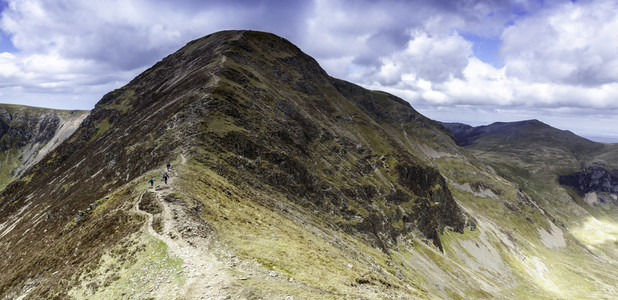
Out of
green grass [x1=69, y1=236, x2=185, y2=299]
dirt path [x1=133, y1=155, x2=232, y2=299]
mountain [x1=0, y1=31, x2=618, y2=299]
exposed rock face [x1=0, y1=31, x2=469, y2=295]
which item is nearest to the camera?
dirt path [x1=133, y1=155, x2=232, y2=299]

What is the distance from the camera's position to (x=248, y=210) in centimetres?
4212

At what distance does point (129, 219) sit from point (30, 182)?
11184cm

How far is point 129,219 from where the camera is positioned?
96.9 ft

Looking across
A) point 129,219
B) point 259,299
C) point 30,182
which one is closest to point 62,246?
point 129,219

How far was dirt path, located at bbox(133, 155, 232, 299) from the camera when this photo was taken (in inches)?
754

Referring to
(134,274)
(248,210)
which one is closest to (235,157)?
(248,210)

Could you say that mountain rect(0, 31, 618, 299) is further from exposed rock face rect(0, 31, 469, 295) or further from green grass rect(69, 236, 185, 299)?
exposed rock face rect(0, 31, 469, 295)

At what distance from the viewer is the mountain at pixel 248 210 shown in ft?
77.8

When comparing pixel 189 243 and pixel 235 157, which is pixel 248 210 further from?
pixel 235 157

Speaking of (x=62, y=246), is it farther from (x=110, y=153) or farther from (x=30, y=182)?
(x=30, y=182)

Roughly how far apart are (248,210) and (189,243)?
16919mm

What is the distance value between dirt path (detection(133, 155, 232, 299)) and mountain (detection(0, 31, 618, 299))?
0.15 metres

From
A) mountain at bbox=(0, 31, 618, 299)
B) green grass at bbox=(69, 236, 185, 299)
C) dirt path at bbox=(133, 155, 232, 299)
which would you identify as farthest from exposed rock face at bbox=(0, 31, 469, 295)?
green grass at bbox=(69, 236, 185, 299)

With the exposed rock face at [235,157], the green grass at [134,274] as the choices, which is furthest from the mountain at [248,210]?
the exposed rock face at [235,157]
